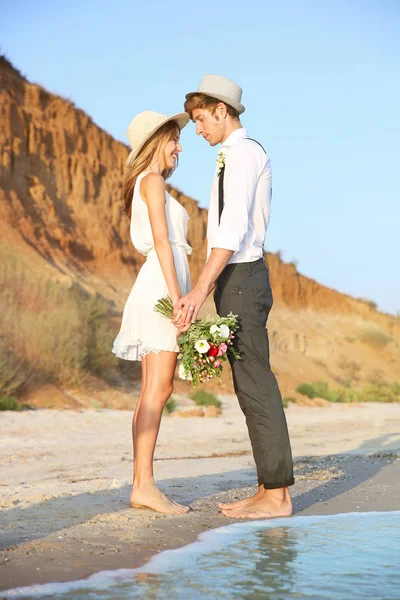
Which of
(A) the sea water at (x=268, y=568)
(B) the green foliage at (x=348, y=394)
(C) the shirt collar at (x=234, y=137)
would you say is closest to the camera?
(A) the sea water at (x=268, y=568)

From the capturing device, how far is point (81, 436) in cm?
1075

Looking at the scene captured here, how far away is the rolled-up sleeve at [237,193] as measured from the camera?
4445 millimetres

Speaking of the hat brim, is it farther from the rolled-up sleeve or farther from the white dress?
the white dress

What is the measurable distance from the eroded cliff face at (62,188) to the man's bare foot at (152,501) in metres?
16.8

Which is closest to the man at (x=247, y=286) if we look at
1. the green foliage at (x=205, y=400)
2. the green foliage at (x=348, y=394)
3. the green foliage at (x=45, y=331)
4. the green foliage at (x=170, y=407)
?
the green foliage at (x=45, y=331)

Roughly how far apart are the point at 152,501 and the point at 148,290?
3.83ft

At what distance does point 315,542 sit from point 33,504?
175 cm

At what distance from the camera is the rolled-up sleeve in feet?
14.6

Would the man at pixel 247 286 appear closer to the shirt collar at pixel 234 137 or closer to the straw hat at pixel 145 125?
the shirt collar at pixel 234 137

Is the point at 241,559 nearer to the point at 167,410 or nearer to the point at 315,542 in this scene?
the point at 315,542

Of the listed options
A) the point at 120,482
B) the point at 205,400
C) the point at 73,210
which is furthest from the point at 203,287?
the point at 73,210

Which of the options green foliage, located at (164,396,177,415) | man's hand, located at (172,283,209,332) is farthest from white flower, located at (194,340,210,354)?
green foliage, located at (164,396,177,415)

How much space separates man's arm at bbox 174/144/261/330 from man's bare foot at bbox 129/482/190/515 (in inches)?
37.0

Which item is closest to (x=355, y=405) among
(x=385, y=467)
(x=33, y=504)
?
(x=385, y=467)
